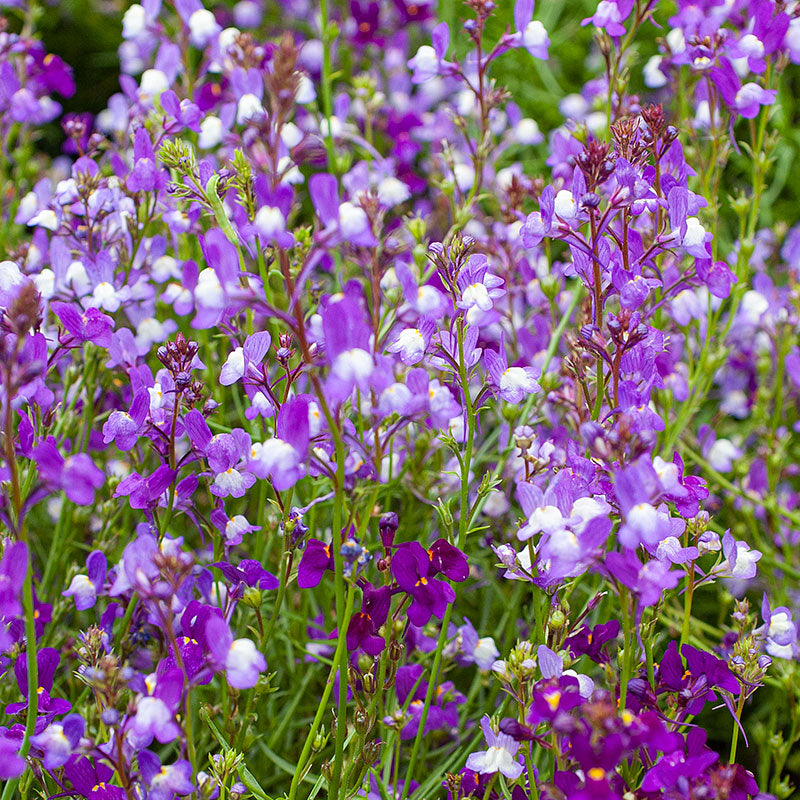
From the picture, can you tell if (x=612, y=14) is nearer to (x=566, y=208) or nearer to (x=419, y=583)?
(x=566, y=208)

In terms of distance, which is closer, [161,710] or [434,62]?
[161,710]

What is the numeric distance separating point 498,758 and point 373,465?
400 millimetres

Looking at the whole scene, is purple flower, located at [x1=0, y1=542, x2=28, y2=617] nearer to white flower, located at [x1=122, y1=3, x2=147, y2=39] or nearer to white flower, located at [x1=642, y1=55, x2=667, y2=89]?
white flower, located at [x1=122, y1=3, x2=147, y2=39]

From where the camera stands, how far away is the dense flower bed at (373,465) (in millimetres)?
895

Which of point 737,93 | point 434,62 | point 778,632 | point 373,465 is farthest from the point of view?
point 434,62

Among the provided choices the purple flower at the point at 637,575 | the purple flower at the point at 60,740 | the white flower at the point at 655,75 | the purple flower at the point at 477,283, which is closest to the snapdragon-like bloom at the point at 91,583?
the purple flower at the point at 60,740

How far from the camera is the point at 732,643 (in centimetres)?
123

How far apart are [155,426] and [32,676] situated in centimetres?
34

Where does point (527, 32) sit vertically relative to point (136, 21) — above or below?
above

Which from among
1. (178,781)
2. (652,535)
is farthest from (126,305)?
(652,535)

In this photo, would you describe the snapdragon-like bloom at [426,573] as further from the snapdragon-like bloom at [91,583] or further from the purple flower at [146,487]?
the snapdragon-like bloom at [91,583]

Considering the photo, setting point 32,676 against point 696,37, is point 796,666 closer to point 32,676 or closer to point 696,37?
point 696,37

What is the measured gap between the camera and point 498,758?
3.49 feet

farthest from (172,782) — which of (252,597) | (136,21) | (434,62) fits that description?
(136,21)
